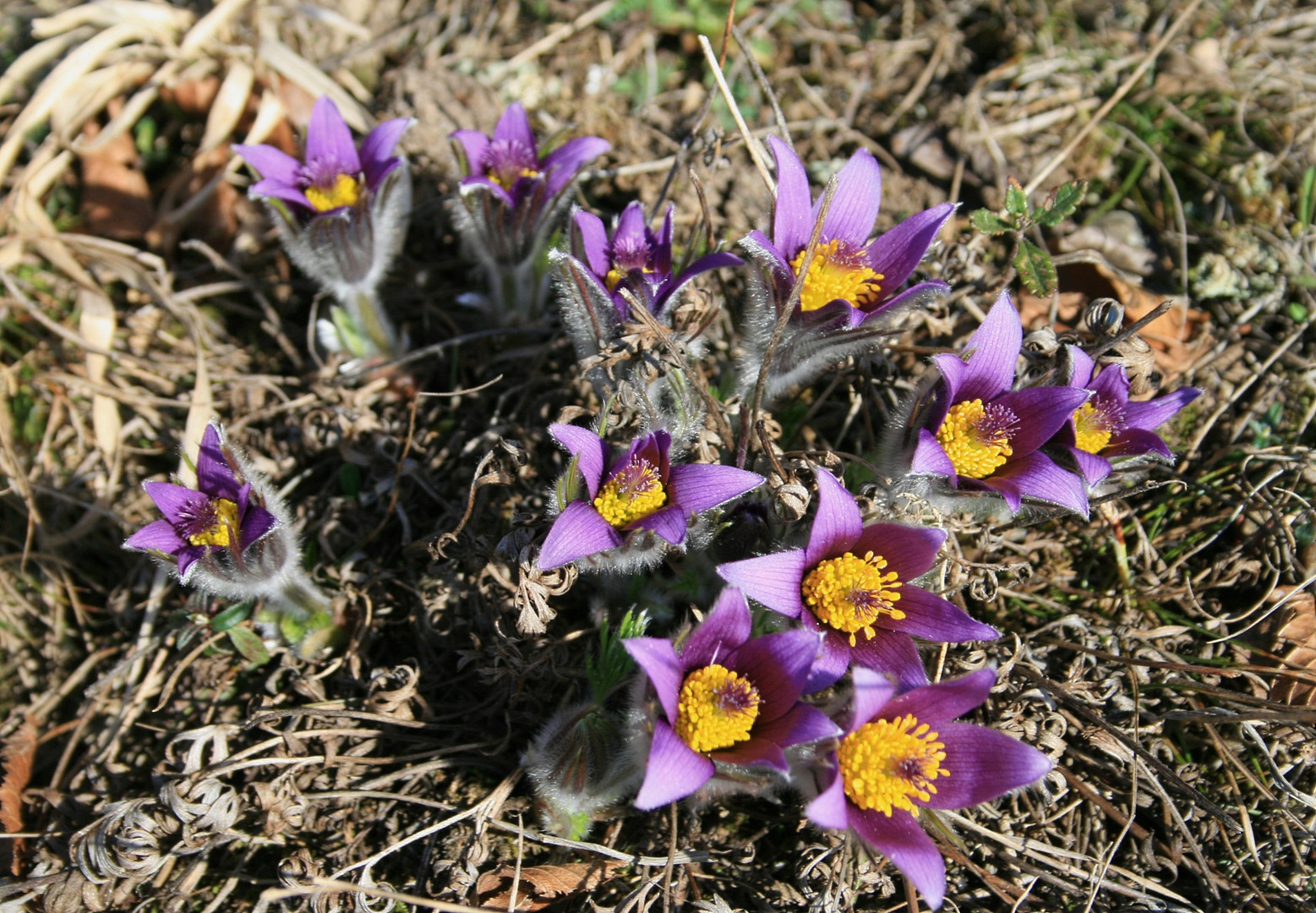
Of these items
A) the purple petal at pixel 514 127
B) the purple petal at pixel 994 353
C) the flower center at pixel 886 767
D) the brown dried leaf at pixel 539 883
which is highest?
the purple petal at pixel 514 127

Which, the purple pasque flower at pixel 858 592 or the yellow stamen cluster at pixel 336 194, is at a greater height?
the yellow stamen cluster at pixel 336 194

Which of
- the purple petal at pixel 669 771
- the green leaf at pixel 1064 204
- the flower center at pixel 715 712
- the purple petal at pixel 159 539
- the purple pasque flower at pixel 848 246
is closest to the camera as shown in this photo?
the purple petal at pixel 669 771

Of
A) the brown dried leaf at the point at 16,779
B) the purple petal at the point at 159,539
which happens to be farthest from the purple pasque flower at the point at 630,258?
the brown dried leaf at the point at 16,779

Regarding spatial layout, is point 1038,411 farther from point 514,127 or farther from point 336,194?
point 336,194

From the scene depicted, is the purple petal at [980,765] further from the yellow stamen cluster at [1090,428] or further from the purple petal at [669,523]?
the yellow stamen cluster at [1090,428]

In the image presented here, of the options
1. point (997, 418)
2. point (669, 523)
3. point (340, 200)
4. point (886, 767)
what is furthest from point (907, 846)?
point (340, 200)

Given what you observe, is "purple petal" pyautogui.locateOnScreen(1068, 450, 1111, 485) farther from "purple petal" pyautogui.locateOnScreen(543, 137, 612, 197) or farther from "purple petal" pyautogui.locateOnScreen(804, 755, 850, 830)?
"purple petal" pyautogui.locateOnScreen(543, 137, 612, 197)
